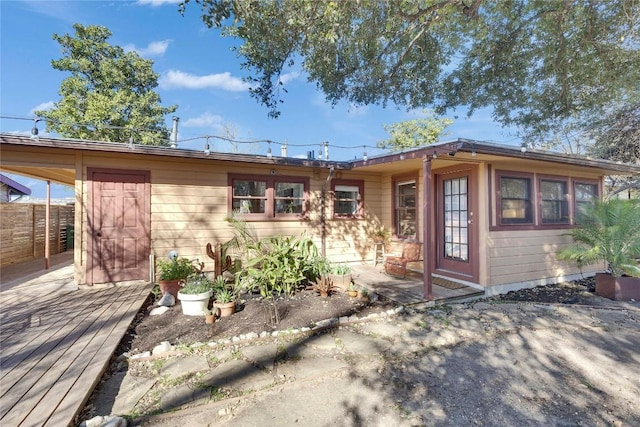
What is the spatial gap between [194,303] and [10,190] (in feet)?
36.0

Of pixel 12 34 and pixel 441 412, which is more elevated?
pixel 12 34

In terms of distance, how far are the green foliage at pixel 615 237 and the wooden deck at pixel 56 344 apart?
6.53 m

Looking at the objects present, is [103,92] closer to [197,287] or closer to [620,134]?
[197,287]

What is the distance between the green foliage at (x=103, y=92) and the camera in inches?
523

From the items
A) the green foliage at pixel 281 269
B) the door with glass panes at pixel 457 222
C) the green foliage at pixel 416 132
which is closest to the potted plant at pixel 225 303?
the green foliage at pixel 281 269

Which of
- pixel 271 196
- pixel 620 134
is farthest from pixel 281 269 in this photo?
pixel 620 134

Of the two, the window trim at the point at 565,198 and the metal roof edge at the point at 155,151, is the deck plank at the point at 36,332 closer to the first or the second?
the metal roof edge at the point at 155,151

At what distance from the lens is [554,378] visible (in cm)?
258

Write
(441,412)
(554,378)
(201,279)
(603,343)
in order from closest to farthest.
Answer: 1. (441,412)
2. (554,378)
3. (603,343)
4. (201,279)

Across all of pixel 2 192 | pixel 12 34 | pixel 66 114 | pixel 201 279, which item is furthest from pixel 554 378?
pixel 66 114

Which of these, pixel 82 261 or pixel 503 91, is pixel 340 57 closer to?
pixel 503 91

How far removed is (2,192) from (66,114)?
17.5 ft

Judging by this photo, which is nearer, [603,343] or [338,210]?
[603,343]

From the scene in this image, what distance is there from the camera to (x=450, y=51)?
21.5ft
